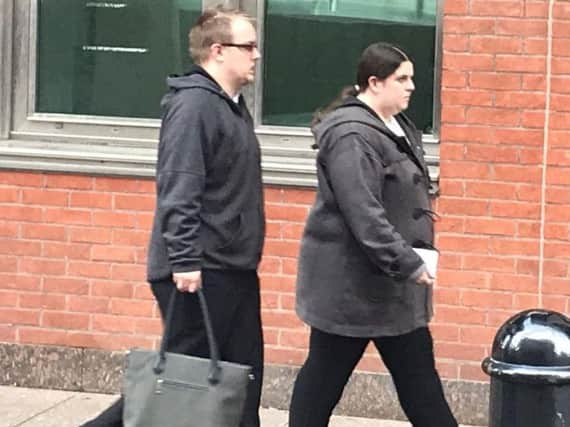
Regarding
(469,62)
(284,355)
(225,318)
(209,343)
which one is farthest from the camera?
(284,355)

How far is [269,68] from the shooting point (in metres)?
6.64

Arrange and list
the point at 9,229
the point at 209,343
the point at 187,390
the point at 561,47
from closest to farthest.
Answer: the point at 187,390, the point at 209,343, the point at 561,47, the point at 9,229

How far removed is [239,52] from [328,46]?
183cm

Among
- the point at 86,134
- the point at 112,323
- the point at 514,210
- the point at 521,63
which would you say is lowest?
the point at 112,323

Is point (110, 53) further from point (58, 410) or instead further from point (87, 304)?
point (58, 410)

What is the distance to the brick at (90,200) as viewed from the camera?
21.8 ft

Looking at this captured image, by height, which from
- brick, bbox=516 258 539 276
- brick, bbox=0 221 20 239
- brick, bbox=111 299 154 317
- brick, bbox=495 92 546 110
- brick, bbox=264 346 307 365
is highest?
brick, bbox=495 92 546 110

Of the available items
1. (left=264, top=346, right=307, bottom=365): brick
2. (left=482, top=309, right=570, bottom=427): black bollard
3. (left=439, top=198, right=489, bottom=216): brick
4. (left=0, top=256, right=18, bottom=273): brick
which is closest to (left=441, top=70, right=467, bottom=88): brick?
(left=439, top=198, right=489, bottom=216): brick

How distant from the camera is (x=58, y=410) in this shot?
657cm

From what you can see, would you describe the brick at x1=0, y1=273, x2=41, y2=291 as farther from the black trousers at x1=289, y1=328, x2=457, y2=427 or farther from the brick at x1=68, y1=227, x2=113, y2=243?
the black trousers at x1=289, y1=328, x2=457, y2=427

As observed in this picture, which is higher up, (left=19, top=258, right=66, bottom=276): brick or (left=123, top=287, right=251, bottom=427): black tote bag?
(left=19, top=258, right=66, bottom=276): brick

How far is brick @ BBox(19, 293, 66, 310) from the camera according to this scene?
6.77 m

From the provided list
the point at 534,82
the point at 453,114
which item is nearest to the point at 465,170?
the point at 453,114

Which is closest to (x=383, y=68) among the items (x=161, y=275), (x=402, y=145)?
(x=402, y=145)
